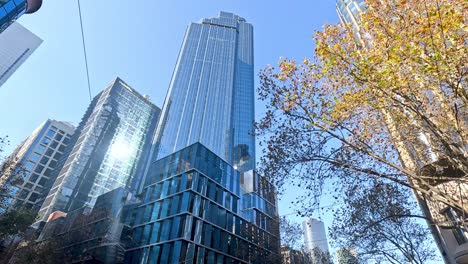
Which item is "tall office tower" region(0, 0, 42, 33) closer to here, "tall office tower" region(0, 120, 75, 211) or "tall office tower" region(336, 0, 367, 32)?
"tall office tower" region(336, 0, 367, 32)

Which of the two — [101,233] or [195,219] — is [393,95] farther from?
[101,233]

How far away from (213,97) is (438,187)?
115754mm

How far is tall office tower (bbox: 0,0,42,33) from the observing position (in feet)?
110

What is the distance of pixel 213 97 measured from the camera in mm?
123688

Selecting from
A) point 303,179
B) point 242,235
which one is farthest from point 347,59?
point 242,235

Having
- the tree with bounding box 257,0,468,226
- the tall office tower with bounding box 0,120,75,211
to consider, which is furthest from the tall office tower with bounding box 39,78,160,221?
the tree with bounding box 257,0,468,226

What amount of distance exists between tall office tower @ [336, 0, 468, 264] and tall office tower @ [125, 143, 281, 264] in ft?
58.0

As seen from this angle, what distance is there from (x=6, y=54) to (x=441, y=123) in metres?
140

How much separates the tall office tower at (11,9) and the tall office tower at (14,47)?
267ft

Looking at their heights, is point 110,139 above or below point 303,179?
above

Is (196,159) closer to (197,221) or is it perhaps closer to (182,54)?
(197,221)

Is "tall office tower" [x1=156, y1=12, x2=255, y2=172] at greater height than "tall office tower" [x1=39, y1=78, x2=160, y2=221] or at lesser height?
greater

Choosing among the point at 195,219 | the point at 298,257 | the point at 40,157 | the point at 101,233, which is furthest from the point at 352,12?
the point at 40,157

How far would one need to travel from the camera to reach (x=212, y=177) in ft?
131
